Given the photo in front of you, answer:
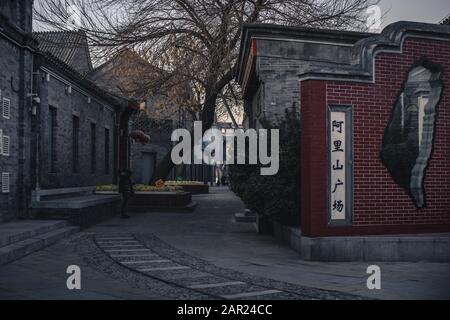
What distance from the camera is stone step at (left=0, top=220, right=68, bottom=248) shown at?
9.80 m

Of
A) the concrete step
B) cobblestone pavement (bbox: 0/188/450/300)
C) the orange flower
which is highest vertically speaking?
the orange flower

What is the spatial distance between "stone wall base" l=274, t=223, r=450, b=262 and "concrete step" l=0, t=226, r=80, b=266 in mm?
5141

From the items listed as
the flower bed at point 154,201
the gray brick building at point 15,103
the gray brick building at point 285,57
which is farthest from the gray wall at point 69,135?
the gray brick building at point 285,57

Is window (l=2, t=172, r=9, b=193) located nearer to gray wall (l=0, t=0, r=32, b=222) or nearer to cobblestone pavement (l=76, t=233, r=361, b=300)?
gray wall (l=0, t=0, r=32, b=222)

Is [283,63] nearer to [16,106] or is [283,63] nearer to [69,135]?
[16,106]

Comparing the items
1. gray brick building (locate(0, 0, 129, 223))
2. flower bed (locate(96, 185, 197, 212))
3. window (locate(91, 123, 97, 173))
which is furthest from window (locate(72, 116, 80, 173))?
window (locate(91, 123, 97, 173))

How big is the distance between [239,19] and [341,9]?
4036 mm

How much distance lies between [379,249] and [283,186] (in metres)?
2.42

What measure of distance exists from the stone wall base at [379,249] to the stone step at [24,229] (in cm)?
550

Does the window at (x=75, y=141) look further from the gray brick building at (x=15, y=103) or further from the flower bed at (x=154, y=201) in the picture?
the gray brick building at (x=15, y=103)

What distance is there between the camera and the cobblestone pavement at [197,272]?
6641 mm

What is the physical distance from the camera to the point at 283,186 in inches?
426

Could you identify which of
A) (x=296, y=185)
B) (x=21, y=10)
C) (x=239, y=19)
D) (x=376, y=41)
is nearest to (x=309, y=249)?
(x=296, y=185)
